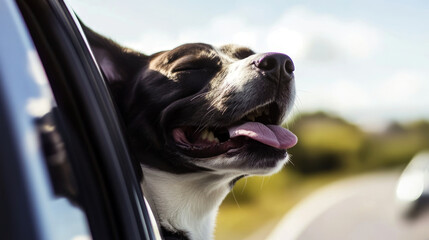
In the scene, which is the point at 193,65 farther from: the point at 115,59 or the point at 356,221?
the point at 356,221

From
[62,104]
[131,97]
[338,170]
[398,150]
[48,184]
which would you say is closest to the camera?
[48,184]

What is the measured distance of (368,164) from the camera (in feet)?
47.2

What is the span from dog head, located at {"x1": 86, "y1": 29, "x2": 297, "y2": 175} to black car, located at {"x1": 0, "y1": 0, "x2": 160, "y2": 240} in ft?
3.43

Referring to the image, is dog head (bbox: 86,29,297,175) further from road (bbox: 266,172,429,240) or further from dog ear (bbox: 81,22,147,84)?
road (bbox: 266,172,429,240)

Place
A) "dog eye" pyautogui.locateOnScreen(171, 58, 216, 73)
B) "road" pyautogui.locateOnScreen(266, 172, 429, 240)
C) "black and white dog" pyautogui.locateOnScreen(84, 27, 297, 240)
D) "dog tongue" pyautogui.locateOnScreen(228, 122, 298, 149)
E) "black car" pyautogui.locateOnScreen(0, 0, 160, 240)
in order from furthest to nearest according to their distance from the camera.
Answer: "road" pyautogui.locateOnScreen(266, 172, 429, 240) → "dog eye" pyautogui.locateOnScreen(171, 58, 216, 73) → "black and white dog" pyautogui.locateOnScreen(84, 27, 297, 240) → "dog tongue" pyautogui.locateOnScreen(228, 122, 298, 149) → "black car" pyautogui.locateOnScreen(0, 0, 160, 240)

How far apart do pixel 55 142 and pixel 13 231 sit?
215 millimetres

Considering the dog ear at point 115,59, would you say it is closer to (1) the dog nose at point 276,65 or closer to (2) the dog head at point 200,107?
(2) the dog head at point 200,107

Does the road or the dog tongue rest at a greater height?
the dog tongue

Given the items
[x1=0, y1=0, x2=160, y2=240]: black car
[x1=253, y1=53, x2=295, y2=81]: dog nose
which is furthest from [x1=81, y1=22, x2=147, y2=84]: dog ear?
[x1=0, y1=0, x2=160, y2=240]: black car

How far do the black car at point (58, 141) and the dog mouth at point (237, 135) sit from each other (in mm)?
1010

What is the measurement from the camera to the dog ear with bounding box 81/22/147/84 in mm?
2512

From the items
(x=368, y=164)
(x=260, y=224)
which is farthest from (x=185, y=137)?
(x=368, y=164)

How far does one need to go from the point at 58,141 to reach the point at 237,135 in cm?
143

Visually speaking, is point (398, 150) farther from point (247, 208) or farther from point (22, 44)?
point (22, 44)
